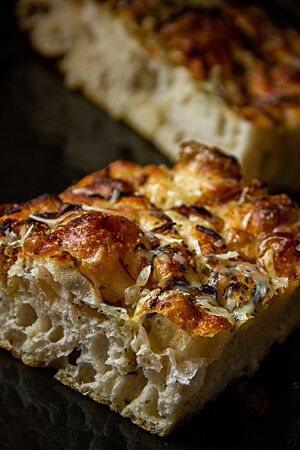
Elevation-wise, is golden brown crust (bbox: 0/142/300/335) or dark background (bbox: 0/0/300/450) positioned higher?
golden brown crust (bbox: 0/142/300/335)

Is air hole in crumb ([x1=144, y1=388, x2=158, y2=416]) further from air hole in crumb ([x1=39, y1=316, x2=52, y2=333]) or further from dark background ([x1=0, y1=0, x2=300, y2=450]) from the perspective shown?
air hole in crumb ([x1=39, y1=316, x2=52, y2=333])

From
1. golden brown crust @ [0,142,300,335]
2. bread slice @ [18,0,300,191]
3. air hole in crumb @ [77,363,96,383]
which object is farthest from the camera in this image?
bread slice @ [18,0,300,191]

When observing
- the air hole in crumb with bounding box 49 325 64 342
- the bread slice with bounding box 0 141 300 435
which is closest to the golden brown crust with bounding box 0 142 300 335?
the bread slice with bounding box 0 141 300 435

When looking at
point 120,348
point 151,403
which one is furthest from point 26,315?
point 151,403

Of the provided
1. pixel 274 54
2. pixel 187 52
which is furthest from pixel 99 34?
pixel 274 54

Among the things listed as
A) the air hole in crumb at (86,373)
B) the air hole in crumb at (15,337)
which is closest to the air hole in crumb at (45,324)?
the air hole in crumb at (15,337)

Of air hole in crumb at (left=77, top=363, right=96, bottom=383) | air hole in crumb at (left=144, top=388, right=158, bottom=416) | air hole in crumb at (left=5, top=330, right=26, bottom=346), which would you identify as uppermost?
air hole in crumb at (left=144, top=388, right=158, bottom=416)

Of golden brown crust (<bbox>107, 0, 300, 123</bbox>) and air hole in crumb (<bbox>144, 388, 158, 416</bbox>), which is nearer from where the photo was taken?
air hole in crumb (<bbox>144, 388, 158, 416</bbox>)

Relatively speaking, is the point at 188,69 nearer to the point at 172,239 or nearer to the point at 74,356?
the point at 172,239
